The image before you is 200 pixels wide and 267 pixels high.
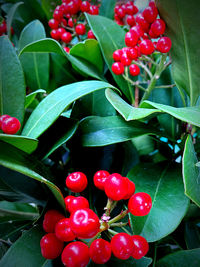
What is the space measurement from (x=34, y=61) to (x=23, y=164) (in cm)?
44

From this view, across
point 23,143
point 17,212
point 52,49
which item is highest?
point 52,49

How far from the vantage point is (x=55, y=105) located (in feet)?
1.51

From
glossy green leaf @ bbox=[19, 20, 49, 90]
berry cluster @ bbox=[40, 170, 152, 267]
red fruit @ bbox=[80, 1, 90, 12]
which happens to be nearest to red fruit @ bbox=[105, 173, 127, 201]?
berry cluster @ bbox=[40, 170, 152, 267]

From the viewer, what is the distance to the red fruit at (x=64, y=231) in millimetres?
381

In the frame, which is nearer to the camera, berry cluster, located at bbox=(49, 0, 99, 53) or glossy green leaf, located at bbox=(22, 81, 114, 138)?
glossy green leaf, located at bbox=(22, 81, 114, 138)

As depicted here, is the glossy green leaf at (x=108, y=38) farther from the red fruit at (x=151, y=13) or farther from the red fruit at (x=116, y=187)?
the red fruit at (x=116, y=187)

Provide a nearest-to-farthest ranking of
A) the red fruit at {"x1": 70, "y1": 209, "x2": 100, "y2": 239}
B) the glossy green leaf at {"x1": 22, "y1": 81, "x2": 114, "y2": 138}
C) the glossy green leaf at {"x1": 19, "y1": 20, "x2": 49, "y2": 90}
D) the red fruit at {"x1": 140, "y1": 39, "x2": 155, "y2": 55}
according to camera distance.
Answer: the red fruit at {"x1": 70, "y1": 209, "x2": 100, "y2": 239}, the glossy green leaf at {"x1": 22, "y1": 81, "x2": 114, "y2": 138}, the red fruit at {"x1": 140, "y1": 39, "x2": 155, "y2": 55}, the glossy green leaf at {"x1": 19, "y1": 20, "x2": 49, "y2": 90}

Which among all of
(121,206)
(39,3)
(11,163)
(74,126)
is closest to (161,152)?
(121,206)

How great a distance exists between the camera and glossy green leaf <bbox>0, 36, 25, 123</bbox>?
0.50 m

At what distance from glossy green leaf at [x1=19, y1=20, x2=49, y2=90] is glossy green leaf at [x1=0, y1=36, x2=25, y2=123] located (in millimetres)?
218

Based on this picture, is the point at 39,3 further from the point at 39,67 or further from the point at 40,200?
the point at 40,200

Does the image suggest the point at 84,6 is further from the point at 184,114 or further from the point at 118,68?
the point at 184,114

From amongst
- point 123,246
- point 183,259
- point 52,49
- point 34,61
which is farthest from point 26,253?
point 34,61

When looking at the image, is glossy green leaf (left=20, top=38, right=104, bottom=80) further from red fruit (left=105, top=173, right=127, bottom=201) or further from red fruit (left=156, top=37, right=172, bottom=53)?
red fruit (left=105, top=173, right=127, bottom=201)
